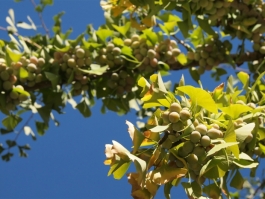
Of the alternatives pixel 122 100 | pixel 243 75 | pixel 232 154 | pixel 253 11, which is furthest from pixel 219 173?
pixel 122 100

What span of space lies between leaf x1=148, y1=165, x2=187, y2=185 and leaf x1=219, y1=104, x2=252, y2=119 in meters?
0.15

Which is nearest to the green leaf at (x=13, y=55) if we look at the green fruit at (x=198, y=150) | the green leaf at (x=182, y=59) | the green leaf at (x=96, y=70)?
the green leaf at (x=96, y=70)

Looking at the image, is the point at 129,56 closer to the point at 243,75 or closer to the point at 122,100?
the point at 122,100

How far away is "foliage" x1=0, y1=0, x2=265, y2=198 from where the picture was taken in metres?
0.74

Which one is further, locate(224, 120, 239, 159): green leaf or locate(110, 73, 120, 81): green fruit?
locate(110, 73, 120, 81): green fruit

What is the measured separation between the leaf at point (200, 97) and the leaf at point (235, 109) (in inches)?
2.7

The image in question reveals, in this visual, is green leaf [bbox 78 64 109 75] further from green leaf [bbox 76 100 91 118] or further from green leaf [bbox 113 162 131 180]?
green leaf [bbox 113 162 131 180]

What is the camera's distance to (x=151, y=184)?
75 centimetres

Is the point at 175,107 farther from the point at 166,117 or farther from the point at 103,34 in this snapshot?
the point at 103,34

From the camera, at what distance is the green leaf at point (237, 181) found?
900 millimetres

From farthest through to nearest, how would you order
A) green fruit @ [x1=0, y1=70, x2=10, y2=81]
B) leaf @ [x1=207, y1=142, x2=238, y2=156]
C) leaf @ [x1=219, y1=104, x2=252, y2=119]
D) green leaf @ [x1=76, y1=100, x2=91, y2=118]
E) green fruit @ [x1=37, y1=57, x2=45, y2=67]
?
green leaf @ [x1=76, y1=100, x2=91, y2=118], green fruit @ [x1=37, y1=57, x2=45, y2=67], green fruit @ [x1=0, y1=70, x2=10, y2=81], leaf @ [x1=219, y1=104, x2=252, y2=119], leaf @ [x1=207, y1=142, x2=238, y2=156]

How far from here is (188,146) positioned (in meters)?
0.73

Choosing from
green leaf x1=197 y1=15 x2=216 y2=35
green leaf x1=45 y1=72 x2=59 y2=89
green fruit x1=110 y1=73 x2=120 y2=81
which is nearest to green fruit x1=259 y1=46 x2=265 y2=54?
green leaf x1=197 y1=15 x2=216 y2=35

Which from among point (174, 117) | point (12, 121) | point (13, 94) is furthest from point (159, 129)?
point (12, 121)
